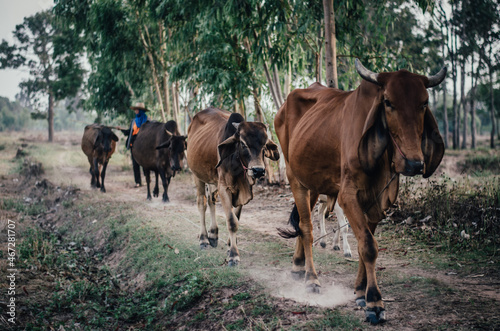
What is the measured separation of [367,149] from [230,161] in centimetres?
270

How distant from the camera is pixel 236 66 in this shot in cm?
1105

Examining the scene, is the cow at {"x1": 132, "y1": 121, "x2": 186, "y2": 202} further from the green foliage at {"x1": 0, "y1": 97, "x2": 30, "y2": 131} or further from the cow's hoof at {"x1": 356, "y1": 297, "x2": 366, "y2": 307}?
the green foliage at {"x1": 0, "y1": 97, "x2": 30, "y2": 131}

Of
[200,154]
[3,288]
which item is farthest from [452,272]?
[3,288]

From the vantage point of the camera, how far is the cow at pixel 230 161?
5.37 metres

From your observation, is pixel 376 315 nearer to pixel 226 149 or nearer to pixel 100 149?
pixel 226 149

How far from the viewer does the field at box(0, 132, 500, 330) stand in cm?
381

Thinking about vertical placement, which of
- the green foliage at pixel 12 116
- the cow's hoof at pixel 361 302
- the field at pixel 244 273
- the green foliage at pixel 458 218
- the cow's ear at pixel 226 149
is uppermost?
the green foliage at pixel 12 116

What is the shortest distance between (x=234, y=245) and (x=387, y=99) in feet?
10.7

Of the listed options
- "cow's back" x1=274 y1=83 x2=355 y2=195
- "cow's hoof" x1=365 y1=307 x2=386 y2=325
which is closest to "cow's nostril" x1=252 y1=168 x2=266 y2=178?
"cow's back" x1=274 y1=83 x2=355 y2=195

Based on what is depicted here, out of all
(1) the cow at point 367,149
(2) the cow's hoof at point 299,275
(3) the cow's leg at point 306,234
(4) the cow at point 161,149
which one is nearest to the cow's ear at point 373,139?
(1) the cow at point 367,149

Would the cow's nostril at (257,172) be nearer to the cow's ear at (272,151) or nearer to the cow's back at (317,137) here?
the cow's back at (317,137)

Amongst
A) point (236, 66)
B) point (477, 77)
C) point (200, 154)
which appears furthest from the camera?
point (477, 77)

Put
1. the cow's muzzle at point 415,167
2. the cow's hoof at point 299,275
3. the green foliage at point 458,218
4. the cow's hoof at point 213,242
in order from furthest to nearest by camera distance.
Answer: the cow's hoof at point 213,242, the green foliage at point 458,218, the cow's hoof at point 299,275, the cow's muzzle at point 415,167

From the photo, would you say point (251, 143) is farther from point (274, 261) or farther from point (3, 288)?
point (3, 288)
